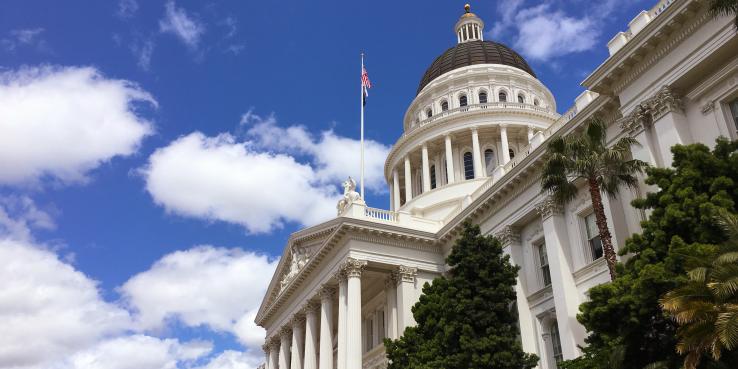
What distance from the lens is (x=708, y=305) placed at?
454 inches

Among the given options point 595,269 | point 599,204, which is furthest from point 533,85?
point 599,204

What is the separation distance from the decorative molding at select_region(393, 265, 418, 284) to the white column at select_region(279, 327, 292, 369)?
12.7m

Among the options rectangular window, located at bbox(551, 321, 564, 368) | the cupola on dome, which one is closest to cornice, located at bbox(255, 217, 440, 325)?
rectangular window, located at bbox(551, 321, 564, 368)

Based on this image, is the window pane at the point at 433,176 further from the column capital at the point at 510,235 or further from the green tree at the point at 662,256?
the green tree at the point at 662,256

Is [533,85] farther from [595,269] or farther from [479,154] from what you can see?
[595,269]

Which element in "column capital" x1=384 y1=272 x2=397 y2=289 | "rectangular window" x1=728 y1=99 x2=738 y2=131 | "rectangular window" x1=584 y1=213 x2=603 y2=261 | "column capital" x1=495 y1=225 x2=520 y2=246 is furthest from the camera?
"column capital" x1=384 y1=272 x2=397 y2=289

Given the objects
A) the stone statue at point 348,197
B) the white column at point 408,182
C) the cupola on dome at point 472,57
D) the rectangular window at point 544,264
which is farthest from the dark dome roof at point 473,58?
the rectangular window at point 544,264

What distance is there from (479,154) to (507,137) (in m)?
3.33

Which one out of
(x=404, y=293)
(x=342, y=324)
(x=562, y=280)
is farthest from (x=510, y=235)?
(x=342, y=324)

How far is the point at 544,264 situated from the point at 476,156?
1895 cm

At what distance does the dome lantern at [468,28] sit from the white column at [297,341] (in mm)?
32853

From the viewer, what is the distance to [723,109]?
1831 centimetres

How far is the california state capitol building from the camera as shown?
19.1m

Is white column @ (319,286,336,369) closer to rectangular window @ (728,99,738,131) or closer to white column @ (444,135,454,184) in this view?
white column @ (444,135,454,184)
